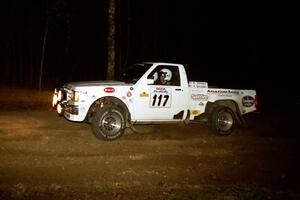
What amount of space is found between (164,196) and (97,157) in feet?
8.59

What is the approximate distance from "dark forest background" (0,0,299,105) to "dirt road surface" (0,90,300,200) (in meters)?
19.3

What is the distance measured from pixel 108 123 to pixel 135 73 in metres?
1.67

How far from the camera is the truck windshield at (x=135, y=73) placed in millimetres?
11469

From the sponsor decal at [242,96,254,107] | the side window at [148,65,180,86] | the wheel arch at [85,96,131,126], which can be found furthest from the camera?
the sponsor decal at [242,96,254,107]

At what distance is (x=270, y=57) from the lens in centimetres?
4000

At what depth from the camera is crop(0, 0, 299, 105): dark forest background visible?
34469mm

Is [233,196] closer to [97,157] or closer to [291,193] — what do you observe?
[291,193]

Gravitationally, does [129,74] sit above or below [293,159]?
above

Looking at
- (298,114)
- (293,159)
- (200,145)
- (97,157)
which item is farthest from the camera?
(298,114)

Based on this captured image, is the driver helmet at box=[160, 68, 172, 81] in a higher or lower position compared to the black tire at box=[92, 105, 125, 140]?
higher

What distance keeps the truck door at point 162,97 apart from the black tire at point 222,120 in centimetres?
100

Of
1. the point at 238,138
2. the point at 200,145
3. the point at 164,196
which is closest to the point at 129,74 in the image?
the point at 200,145

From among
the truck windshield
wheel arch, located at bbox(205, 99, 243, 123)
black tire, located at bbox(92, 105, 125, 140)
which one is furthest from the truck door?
wheel arch, located at bbox(205, 99, 243, 123)

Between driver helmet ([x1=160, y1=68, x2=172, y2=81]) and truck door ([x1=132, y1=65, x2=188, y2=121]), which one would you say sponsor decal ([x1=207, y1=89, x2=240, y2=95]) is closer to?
truck door ([x1=132, y1=65, x2=188, y2=121])
